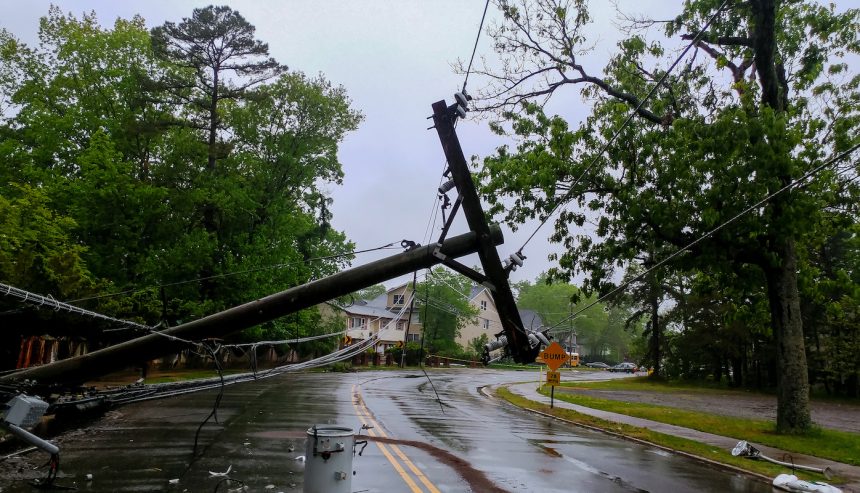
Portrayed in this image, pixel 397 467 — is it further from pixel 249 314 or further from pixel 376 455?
pixel 249 314

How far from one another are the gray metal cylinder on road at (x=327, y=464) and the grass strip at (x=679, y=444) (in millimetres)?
8780

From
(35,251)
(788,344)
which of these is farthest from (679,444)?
(35,251)

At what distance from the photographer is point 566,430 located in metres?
17.6

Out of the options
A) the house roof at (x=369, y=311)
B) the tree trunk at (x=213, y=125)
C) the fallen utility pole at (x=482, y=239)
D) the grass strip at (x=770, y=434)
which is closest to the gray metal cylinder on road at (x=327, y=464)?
the fallen utility pole at (x=482, y=239)

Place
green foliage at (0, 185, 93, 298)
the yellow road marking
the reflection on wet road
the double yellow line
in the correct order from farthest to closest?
1. green foliage at (0, 185, 93, 298)
2. the reflection on wet road
3. the double yellow line
4. the yellow road marking

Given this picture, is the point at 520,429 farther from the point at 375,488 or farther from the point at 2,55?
the point at 2,55

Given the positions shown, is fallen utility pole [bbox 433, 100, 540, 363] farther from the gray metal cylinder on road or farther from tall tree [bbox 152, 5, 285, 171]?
tall tree [bbox 152, 5, 285, 171]

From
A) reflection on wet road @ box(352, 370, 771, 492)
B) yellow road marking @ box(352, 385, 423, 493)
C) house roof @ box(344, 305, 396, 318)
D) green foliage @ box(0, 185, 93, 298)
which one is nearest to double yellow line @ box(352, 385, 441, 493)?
yellow road marking @ box(352, 385, 423, 493)

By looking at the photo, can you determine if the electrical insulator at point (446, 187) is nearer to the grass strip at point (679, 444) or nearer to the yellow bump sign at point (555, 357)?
the grass strip at point (679, 444)

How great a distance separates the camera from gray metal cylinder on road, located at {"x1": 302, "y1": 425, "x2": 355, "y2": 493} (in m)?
6.84

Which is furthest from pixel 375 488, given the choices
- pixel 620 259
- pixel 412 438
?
pixel 620 259

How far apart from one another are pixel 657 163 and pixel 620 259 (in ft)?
→ 10.7

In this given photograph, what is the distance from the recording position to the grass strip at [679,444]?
466 inches

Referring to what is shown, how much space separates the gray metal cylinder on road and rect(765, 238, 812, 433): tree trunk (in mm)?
13868
